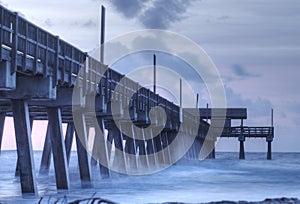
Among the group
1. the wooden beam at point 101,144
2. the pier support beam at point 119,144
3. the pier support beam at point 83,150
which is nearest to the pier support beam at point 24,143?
the pier support beam at point 83,150

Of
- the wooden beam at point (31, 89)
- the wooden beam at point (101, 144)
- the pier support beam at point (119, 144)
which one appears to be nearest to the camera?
the wooden beam at point (31, 89)

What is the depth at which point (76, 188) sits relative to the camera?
2388 centimetres

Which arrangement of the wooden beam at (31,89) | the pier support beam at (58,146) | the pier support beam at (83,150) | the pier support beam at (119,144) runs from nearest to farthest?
1. the wooden beam at (31,89)
2. the pier support beam at (58,146)
3. the pier support beam at (83,150)
4. the pier support beam at (119,144)

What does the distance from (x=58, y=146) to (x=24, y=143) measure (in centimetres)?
338

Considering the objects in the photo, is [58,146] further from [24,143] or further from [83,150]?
[83,150]

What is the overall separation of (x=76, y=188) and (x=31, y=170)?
5265 mm

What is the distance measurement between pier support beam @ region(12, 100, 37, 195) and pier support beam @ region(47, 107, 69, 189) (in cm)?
300

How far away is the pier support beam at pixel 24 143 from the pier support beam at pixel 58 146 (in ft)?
9.84

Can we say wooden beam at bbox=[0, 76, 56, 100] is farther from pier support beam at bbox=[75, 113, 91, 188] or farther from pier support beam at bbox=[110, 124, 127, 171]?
pier support beam at bbox=[110, 124, 127, 171]

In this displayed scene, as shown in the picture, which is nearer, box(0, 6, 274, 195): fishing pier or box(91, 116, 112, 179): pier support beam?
box(0, 6, 274, 195): fishing pier

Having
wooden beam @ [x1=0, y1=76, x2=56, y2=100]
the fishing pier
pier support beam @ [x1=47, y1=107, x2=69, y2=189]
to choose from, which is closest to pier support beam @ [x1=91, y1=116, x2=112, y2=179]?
the fishing pier

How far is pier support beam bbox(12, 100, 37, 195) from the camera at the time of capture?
1859 cm

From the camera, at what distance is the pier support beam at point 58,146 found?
71.4 feet

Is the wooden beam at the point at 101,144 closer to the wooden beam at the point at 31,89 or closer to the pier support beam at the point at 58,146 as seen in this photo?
the pier support beam at the point at 58,146
